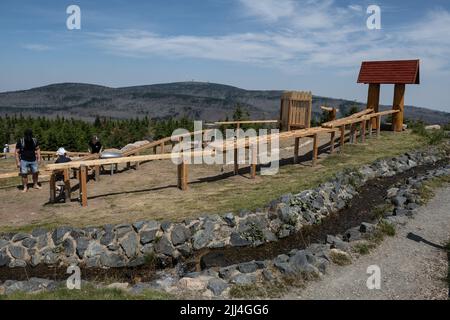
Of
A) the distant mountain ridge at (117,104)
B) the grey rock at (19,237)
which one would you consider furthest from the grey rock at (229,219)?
the distant mountain ridge at (117,104)

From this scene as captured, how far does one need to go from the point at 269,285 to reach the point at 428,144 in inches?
688

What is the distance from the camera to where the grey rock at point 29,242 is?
354 inches

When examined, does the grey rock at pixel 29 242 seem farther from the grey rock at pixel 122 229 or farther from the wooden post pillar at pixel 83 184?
the wooden post pillar at pixel 83 184

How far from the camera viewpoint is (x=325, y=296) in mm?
6402

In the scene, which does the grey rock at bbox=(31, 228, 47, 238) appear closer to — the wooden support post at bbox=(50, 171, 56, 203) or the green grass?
the wooden support post at bbox=(50, 171, 56, 203)

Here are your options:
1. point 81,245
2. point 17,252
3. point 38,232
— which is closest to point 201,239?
point 81,245

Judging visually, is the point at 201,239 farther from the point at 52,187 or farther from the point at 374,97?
the point at 374,97

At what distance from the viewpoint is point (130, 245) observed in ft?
29.9

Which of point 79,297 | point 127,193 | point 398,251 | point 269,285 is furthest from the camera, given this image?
point 127,193

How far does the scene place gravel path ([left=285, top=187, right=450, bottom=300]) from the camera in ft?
21.2

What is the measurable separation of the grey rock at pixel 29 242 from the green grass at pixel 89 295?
279 cm

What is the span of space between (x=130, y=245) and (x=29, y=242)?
2288 millimetres
